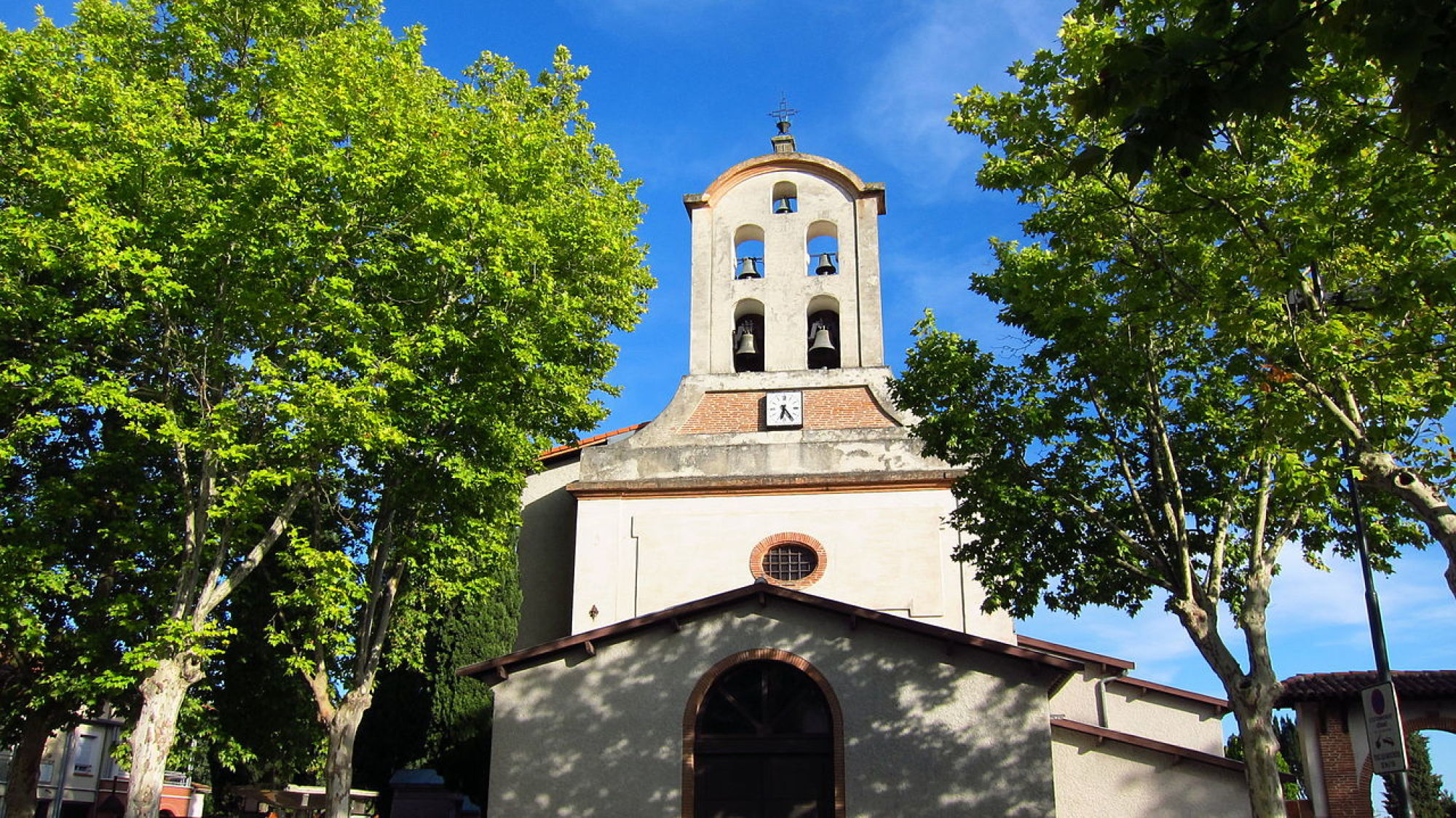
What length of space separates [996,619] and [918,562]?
1.78m

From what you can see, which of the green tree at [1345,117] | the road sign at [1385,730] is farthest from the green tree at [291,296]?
the road sign at [1385,730]

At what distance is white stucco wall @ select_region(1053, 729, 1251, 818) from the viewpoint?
51.5 ft

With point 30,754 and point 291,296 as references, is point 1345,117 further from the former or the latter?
point 30,754

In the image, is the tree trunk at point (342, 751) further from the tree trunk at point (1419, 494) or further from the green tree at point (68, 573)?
the tree trunk at point (1419, 494)

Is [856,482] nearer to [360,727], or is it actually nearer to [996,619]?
[996,619]

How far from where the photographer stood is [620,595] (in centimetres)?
2119

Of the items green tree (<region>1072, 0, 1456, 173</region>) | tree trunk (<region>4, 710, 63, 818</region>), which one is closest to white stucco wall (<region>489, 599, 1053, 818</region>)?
tree trunk (<region>4, 710, 63, 818</region>)

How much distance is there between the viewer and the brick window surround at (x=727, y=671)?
49.1ft

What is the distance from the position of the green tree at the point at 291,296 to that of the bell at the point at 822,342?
6813mm

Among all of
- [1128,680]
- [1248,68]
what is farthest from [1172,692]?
[1248,68]

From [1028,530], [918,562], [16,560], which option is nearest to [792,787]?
[1028,530]

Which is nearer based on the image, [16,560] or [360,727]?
[16,560]

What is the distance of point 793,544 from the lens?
69.6 ft

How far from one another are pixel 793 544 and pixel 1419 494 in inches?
529
